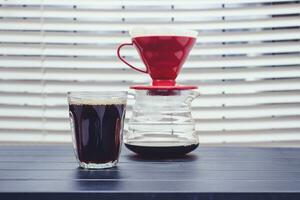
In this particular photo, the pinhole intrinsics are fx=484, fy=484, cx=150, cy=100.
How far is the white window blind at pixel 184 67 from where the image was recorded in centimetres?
177

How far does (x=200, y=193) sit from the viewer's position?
0.72m

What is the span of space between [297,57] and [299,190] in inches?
44.6

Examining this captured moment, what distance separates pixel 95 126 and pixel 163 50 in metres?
0.22

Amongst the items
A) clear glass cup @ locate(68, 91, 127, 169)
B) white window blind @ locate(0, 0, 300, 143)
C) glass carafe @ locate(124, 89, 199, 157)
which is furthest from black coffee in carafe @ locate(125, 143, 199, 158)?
white window blind @ locate(0, 0, 300, 143)

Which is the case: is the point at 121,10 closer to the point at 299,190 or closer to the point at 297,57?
the point at 297,57

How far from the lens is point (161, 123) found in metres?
1.04

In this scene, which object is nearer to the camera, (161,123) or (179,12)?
(161,123)

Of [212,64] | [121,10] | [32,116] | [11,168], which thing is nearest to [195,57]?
[212,64]

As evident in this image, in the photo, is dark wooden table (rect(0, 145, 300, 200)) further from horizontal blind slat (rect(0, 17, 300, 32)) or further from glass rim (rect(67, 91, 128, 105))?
horizontal blind slat (rect(0, 17, 300, 32))

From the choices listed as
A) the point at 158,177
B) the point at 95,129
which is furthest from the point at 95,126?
the point at 158,177

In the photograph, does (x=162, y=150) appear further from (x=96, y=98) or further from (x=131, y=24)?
(x=131, y=24)

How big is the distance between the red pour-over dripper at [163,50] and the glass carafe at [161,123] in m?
0.04

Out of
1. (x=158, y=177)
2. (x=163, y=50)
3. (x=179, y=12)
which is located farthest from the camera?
(x=179, y=12)

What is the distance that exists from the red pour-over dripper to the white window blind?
0.75 meters
